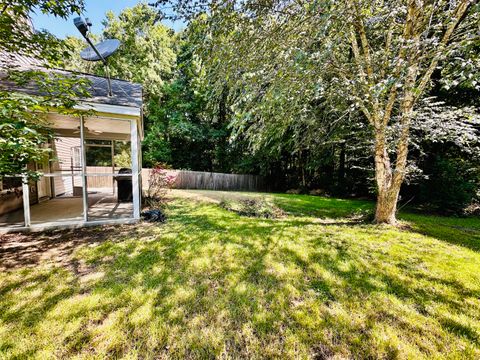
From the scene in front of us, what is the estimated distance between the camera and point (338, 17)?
107 inches

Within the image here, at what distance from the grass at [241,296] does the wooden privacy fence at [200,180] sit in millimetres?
9006

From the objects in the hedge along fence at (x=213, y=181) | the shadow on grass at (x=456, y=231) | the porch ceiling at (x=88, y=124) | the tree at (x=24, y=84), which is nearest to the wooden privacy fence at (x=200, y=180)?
the hedge along fence at (x=213, y=181)

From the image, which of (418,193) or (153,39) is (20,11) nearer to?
(418,193)

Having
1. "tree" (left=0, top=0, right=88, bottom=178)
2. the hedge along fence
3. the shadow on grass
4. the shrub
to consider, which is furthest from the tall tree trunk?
the hedge along fence

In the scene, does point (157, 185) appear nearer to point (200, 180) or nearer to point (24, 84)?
point (24, 84)

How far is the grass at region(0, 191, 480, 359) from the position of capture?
177 cm

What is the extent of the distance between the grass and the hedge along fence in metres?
8.98

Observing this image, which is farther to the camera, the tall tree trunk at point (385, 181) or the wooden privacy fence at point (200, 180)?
the wooden privacy fence at point (200, 180)

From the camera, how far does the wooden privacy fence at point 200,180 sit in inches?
515

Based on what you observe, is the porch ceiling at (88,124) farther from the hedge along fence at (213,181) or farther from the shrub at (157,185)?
the hedge along fence at (213,181)

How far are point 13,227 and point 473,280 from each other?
7.74 m

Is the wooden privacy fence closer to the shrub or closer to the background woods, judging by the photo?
the shrub

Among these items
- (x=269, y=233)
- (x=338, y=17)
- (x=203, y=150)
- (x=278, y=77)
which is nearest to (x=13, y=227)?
(x=269, y=233)

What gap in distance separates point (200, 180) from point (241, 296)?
11.5 meters
